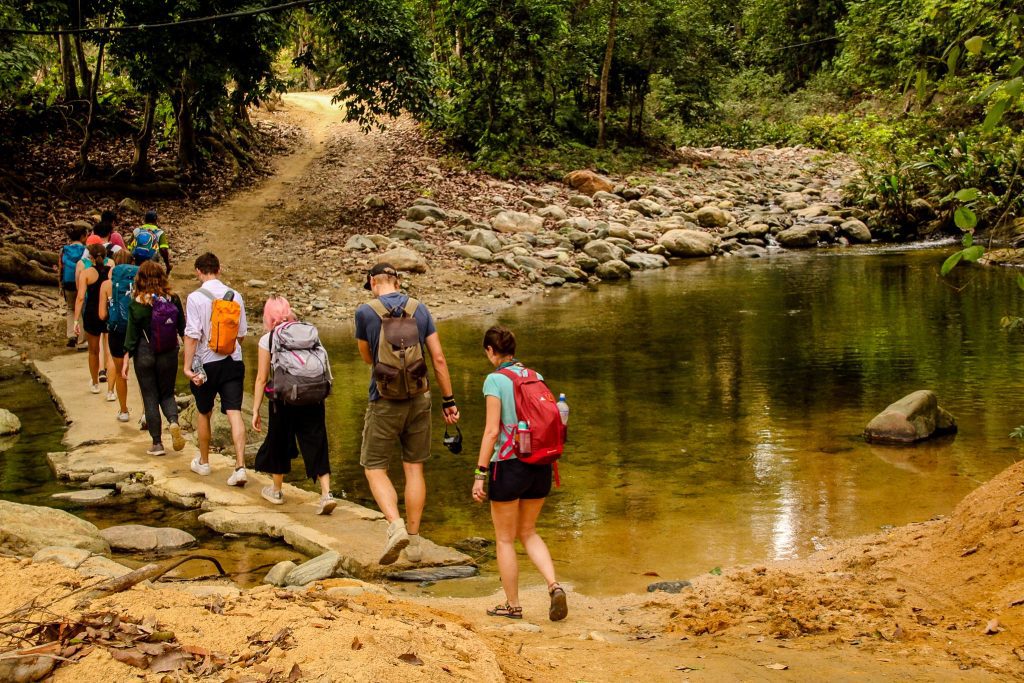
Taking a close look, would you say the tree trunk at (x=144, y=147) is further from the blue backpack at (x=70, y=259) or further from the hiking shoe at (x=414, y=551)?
the hiking shoe at (x=414, y=551)

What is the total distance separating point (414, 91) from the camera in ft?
69.3

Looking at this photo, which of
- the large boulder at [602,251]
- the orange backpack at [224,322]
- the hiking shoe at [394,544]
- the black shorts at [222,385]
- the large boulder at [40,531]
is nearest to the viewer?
the large boulder at [40,531]

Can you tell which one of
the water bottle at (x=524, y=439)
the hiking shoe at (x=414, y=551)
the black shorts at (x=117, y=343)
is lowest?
the hiking shoe at (x=414, y=551)

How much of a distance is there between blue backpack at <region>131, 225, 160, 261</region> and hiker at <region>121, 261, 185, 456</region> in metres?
4.03

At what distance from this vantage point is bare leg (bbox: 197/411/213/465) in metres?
7.48

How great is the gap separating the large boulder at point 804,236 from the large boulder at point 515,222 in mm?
7393

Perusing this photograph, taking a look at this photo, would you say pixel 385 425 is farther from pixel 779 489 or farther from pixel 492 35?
pixel 492 35

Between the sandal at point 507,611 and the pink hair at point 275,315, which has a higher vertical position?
the pink hair at point 275,315

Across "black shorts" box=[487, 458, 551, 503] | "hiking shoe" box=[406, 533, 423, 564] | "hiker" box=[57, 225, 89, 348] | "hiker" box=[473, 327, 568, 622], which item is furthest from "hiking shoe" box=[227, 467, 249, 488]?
"hiker" box=[57, 225, 89, 348]

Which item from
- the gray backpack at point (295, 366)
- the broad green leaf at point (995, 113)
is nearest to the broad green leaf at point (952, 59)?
the broad green leaf at point (995, 113)

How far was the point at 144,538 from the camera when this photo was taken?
6156 millimetres

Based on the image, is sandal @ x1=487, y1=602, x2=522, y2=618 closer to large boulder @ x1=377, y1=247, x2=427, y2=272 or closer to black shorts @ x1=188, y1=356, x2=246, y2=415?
black shorts @ x1=188, y1=356, x2=246, y2=415

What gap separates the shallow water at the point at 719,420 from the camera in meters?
6.73

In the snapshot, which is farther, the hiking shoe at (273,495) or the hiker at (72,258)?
the hiker at (72,258)
